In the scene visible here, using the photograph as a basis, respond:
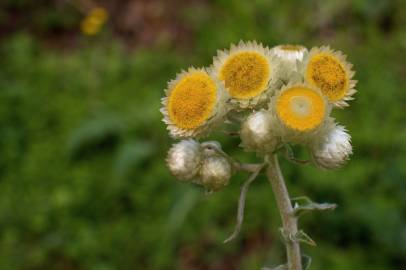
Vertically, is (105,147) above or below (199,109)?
above

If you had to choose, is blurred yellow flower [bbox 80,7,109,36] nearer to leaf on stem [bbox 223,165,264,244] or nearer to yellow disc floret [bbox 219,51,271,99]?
yellow disc floret [bbox 219,51,271,99]

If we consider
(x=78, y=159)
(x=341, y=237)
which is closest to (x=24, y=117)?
(x=78, y=159)

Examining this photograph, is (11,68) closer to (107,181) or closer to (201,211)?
(107,181)

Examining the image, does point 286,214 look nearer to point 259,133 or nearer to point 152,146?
point 259,133

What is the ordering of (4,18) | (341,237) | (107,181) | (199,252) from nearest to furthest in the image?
(341,237) < (199,252) < (107,181) < (4,18)

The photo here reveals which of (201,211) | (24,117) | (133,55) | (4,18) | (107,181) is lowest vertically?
(201,211)

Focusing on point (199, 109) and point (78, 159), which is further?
point (78, 159)

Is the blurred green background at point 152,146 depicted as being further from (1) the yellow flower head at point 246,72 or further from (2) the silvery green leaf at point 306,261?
(1) the yellow flower head at point 246,72
